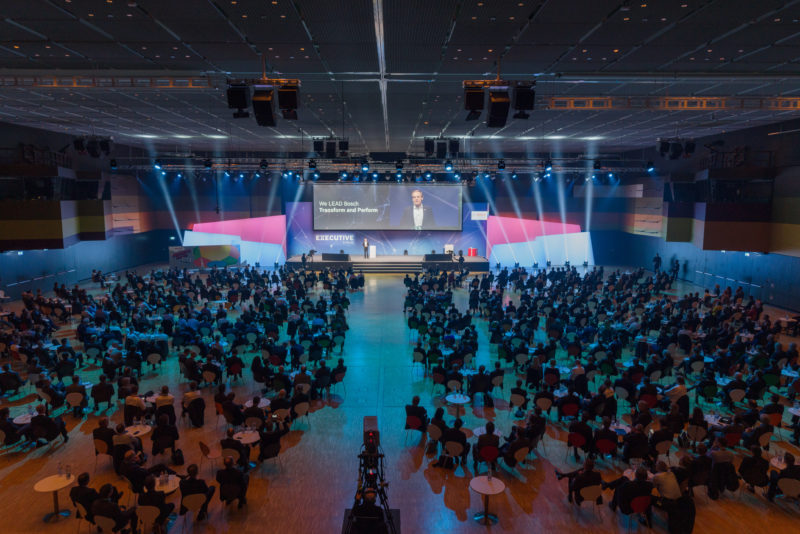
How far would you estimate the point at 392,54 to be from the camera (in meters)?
10.3

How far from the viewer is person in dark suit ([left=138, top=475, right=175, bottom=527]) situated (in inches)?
274

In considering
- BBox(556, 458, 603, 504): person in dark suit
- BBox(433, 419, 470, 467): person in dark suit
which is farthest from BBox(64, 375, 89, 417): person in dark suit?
BBox(556, 458, 603, 504): person in dark suit

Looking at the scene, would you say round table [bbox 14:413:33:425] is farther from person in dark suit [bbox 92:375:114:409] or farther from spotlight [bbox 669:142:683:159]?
spotlight [bbox 669:142:683:159]

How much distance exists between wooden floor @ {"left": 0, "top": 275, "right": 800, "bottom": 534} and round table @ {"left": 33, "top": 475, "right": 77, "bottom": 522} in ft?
0.54

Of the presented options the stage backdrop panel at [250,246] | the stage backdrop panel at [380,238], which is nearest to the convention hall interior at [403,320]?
the stage backdrop panel at [380,238]

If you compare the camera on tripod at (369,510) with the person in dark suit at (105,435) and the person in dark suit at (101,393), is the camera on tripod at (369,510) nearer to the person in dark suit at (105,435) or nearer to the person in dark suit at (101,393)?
the person in dark suit at (105,435)

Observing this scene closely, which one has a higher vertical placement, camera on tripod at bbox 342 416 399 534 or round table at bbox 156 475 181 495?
camera on tripod at bbox 342 416 399 534

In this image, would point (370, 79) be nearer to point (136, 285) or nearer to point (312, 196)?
point (136, 285)

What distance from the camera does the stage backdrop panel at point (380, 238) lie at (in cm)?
3494

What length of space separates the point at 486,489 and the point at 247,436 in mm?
4183

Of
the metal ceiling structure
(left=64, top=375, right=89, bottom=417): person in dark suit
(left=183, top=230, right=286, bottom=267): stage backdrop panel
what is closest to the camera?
the metal ceiling structure

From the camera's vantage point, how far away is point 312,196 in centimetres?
3456

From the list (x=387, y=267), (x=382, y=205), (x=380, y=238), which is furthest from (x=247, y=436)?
(x=380, y=238)

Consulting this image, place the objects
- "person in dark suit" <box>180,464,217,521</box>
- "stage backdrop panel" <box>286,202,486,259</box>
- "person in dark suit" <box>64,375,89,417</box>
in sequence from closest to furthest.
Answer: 1. "person in dark suit" <box>180,464,217,521</box>
2. "person in dark suit" <box>64,375,89,417</box>
3. "stage backdrop panel" <box>286,202,486,259</box>
